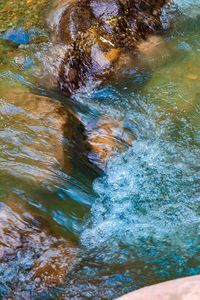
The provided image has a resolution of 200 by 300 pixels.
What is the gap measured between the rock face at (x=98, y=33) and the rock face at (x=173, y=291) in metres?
3.85

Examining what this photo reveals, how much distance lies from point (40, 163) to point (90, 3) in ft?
10.5

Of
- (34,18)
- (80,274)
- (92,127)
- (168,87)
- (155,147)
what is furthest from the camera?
(34,18)

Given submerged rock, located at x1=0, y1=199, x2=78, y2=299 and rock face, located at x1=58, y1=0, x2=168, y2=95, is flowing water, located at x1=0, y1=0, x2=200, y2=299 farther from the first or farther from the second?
rock face, located at x1=58, y1=0, x2=168, y2=95

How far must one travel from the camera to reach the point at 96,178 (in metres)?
4.69

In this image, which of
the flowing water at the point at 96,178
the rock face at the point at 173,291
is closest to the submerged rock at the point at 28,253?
the flowing water at the point at 96,178

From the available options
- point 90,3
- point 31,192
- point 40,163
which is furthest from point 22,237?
point 90,3

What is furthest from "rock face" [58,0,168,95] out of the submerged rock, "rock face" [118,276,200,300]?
"rock face" [118,276,200,300]

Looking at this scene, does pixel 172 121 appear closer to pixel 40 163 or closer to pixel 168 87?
pixel 168 87

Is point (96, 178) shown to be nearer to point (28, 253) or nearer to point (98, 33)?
point (28, 253)

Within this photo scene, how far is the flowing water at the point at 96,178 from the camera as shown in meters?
3.50

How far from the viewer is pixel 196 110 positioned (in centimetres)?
553

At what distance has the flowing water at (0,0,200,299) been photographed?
3496 millimetres

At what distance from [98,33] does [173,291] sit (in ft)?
15.4

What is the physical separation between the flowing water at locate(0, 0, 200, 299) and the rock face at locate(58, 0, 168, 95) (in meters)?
0.21
